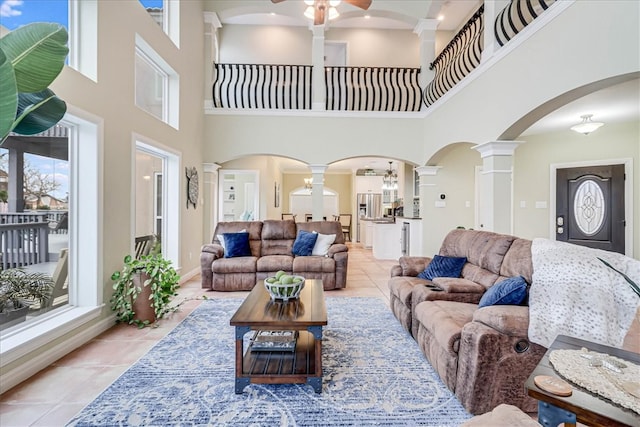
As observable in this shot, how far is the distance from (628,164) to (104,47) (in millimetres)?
7468

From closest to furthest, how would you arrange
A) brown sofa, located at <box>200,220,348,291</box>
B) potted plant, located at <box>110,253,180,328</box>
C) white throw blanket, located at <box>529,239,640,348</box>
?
white throw blanket, located at <box>529,239,640,348</box>
potted plant, located at <box>110,253,180,328</box>
brown sofa, located at <box>200,220,348,291</box>

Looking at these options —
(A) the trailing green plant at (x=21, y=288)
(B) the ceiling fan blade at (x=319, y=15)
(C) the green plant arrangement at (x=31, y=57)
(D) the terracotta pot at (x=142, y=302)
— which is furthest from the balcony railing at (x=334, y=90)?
(C) the green plant arrangement at (x=31, y=57)

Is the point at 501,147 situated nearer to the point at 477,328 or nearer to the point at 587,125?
the point at 587,125

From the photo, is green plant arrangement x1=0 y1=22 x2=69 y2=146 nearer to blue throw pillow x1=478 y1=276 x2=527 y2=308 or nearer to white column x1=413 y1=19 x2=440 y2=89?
blue throw pillow x1=478 y1=276 x2=527 y2=308

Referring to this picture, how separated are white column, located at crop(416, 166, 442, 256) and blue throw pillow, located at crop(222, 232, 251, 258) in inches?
137

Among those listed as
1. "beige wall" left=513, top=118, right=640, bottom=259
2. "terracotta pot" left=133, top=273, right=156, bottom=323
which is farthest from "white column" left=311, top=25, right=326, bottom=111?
"terracotta pot" left=133, top=273, right=156, bottom=323

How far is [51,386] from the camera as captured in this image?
2168 mm

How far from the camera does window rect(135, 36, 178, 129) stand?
4.07 metres

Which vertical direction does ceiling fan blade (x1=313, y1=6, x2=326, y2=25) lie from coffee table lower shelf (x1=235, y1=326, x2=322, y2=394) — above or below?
above

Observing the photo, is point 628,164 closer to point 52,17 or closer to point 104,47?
point 104,47

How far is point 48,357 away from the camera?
95.8 inches

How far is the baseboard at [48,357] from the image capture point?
213 cm

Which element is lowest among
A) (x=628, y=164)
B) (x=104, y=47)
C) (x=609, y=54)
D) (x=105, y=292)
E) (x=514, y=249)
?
(x=105, y=292)

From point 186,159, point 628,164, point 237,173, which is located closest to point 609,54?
point 628,164
